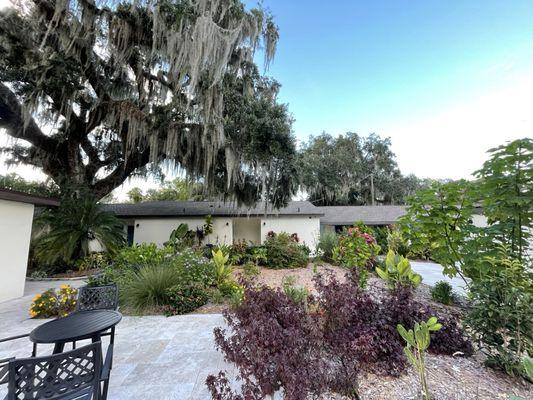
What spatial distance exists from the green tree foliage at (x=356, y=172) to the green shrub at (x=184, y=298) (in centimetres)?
1696

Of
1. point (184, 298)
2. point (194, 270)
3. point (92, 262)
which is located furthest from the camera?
point (92, 262)

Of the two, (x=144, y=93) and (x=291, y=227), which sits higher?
(x=144, y=93)

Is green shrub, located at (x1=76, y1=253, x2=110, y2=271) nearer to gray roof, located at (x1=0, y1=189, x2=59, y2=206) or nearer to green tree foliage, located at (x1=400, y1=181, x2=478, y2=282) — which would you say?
gray roof, located at (x1=0, y1=189, x2=59, y2=206)

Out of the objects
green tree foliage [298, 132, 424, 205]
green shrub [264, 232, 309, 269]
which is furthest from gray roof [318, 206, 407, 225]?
green shrub [264, 232, 309, 269]

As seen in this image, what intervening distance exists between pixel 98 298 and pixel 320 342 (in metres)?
2.68

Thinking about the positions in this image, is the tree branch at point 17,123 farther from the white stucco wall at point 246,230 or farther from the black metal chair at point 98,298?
the white stucco wall at point 246,230

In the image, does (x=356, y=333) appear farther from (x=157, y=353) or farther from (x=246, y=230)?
(x=246, y=230)

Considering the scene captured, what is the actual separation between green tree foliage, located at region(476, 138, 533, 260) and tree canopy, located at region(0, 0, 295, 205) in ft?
16.4

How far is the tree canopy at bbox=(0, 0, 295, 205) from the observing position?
20.4 ft

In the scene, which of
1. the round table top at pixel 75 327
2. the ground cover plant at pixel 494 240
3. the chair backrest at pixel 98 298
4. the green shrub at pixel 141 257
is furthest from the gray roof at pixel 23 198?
the ground cover plant at pixel 494 240

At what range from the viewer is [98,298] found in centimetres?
281

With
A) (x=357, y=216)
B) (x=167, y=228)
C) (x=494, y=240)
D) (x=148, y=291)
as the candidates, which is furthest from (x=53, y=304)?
(x=357, y=216)

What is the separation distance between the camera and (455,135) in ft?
29.4

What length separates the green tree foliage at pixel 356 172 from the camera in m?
20.8
